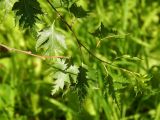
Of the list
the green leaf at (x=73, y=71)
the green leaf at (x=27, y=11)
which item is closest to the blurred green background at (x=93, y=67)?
the green leaf at (x=73, y=71)

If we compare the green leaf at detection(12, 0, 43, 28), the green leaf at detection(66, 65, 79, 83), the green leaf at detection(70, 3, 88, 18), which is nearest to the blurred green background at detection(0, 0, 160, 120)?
the green leaf at detection(66, 65, 79, 83)

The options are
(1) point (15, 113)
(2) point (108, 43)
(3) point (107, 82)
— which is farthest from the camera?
(2) point (108, 43)

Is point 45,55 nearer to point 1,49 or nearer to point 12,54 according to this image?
point 12,54

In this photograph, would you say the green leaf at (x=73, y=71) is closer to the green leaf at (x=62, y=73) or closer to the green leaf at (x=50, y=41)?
the green leaf at (x=62, y=73)

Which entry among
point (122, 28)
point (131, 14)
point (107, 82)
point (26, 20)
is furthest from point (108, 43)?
point (26, 20)

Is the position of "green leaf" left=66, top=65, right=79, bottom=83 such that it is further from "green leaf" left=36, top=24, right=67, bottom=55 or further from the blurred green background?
the blurred green background

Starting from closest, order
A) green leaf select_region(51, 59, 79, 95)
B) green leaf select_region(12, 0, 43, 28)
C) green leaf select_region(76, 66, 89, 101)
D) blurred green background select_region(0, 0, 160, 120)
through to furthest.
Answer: green leaf select_region(12, 0, 43, 28), green leaf select_region(76, 66, 89, 101), green leaf select_region(51, 59, 79, 95), blurred green background select_region(0, 0, 160, 120)

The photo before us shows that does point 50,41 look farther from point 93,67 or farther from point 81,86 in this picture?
point 93,67
